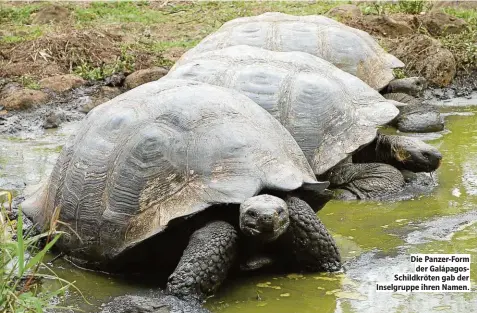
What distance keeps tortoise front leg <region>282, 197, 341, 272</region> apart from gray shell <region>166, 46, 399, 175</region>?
1.30 m

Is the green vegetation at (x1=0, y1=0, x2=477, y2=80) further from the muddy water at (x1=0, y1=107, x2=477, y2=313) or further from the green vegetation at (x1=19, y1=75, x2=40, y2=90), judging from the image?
the muddy water at (x1=0, y1=107, x2=477, y2=313)

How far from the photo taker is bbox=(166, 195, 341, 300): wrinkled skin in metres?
3.98

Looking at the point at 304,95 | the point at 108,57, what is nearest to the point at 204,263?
the point at 304,95

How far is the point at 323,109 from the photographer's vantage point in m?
5.70

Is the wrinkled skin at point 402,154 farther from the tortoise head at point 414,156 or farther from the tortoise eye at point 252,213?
the tortoise eye at point 252,213

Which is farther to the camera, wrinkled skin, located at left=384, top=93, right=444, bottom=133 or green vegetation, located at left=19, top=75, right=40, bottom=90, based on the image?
green vegetation, located at left=19, top=75, right=40, bottom=90

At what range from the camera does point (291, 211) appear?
4262 millimetres

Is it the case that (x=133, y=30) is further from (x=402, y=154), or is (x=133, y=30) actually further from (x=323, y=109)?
(x=323, y=109)

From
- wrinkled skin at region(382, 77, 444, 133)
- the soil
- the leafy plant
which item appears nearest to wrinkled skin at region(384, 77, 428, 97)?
wrinkled skin at region(382, 77, 444, 133)

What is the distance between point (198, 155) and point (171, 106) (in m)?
0.36

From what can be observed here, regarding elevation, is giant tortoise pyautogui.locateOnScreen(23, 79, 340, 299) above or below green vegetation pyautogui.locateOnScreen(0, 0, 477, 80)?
above

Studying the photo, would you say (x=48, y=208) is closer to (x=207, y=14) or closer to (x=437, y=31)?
(x=437, y=31)

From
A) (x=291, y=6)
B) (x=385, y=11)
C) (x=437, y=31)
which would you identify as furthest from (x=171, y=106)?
(x=291, y=6)

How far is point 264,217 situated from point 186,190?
1.52ft
